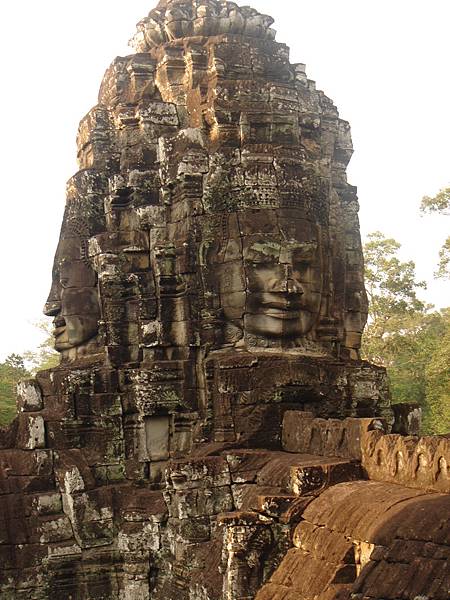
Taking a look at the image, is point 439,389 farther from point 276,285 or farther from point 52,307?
point 276,285

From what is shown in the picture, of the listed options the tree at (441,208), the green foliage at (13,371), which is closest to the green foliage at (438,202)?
the tree at (441,208)

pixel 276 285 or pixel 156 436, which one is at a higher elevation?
pixel 276 285

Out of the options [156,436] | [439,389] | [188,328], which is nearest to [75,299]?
[188,328]

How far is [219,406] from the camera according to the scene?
Result: 10602 mm

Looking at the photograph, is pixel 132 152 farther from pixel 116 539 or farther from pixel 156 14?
pixel 116 539

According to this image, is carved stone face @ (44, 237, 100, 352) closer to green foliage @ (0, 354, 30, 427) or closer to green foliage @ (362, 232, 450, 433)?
green foliage @ (0, 354, 30, 427)

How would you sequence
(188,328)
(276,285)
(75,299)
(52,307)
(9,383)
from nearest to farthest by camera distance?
(276,285)
(188,328)
(75,299)
(52,307)
(9,383)

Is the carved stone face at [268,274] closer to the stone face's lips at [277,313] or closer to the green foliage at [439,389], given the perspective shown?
the stone face's lips at [277,313]

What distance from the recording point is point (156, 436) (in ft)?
38.4

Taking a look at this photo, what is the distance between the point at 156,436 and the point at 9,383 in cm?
1714

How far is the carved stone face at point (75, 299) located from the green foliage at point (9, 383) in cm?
1121

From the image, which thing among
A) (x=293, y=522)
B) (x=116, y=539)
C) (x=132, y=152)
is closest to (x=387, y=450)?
(x=293, y=522)

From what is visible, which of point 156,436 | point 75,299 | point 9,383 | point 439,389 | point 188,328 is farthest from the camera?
point 9,383

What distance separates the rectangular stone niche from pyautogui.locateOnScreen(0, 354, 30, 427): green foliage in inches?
510
